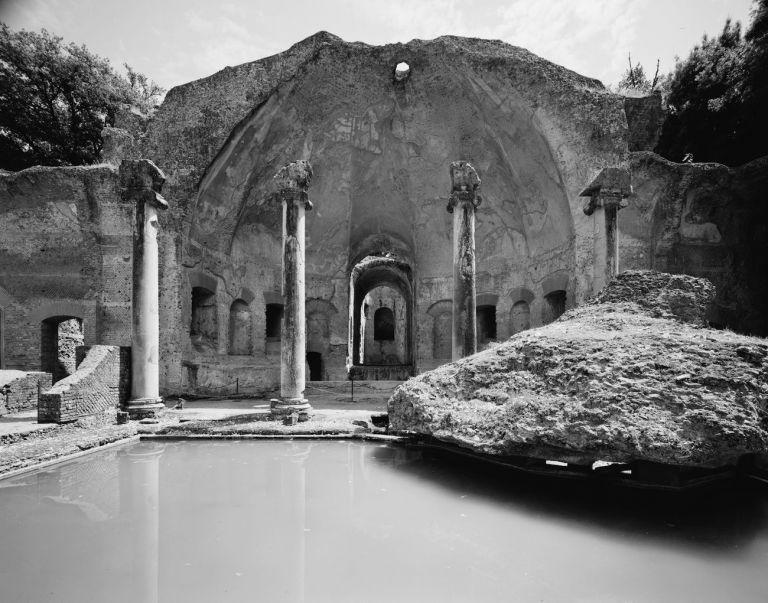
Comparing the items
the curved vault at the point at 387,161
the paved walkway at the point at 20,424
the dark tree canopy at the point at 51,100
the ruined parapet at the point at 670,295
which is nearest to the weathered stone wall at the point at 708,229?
the curved vault at the point at 387,161

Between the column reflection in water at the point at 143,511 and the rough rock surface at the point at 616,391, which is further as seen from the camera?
the rough rock surface at the point at 616,391

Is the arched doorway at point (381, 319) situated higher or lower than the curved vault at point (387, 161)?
lower

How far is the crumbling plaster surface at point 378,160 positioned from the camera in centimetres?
1209

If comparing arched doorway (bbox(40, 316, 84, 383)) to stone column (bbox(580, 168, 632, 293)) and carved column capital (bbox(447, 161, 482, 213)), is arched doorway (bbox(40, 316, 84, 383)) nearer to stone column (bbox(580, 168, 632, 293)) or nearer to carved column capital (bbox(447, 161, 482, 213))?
carved column capital (bbox(447, 161, 482, 213))

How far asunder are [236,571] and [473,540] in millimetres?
1693

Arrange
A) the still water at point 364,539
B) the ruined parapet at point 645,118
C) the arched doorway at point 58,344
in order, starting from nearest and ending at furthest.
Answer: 1. the still water at point 364,539
2. the arched doorway at point 58,344
3. the ruined parapet at point 645,118

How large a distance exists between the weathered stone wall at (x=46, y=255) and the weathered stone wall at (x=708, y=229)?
49.3 feet

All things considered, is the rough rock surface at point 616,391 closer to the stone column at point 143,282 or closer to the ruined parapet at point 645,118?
the stone column at point 143,282

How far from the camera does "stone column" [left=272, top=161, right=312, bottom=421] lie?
29.3 ft

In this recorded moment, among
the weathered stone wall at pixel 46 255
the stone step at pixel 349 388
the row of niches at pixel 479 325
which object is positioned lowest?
the stone step at pixel 349 388

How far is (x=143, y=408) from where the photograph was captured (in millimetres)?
8508

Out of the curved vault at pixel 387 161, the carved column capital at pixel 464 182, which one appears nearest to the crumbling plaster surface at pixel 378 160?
the curved vault at pixel 387 161

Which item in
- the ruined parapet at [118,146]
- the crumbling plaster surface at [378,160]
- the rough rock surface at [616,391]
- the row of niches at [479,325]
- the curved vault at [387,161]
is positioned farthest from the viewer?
the row of niches at [479,325]

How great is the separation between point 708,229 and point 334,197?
1162 centimetres
